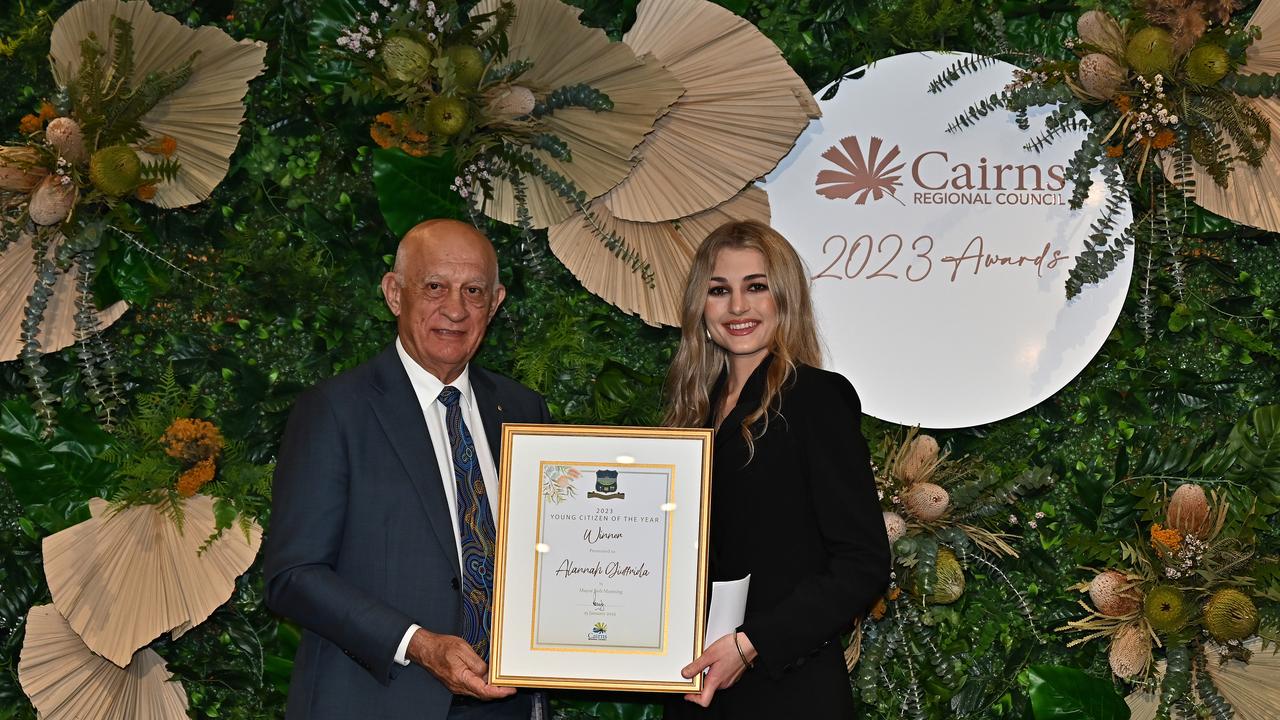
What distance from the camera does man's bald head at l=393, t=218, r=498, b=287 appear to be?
8.79 feet

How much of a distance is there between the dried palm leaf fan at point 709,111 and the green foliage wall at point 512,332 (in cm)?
16

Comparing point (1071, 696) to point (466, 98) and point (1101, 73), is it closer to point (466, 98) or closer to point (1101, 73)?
point (1101, 73)

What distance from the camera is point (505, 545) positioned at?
2.35 metres

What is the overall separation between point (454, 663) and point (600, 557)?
36 cm

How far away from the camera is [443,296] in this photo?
2.63 meters

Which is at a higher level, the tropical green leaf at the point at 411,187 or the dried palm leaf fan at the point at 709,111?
the dried palm leaf fan at the point at 709,111

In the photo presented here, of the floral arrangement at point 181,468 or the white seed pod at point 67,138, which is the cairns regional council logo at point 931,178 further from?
the white seed pod at point 67,138

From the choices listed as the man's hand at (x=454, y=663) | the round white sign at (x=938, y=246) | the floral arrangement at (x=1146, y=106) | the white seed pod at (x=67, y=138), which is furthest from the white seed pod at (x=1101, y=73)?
the white seed pod at (x=67, y=138)

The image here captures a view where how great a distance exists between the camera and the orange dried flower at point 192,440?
2.99 m

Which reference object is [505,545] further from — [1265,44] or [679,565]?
[1265,44]

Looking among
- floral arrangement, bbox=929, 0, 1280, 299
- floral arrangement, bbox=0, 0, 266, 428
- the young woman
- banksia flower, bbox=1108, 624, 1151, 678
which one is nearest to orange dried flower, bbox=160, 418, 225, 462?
floral arrangement, bbox=0, 0, 266, 428

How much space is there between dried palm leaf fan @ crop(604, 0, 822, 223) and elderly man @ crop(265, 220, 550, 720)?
0.76m

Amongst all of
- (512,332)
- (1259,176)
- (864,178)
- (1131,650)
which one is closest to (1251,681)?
(1131,650)

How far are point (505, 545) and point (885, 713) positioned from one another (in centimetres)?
A: 133
